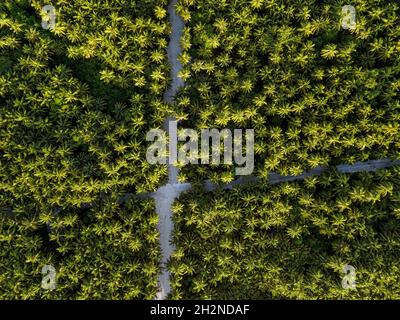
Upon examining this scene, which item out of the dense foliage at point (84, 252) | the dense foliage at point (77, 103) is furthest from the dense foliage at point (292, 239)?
the dense foliage at point (77, 103)

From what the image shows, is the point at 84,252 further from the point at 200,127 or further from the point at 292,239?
the point at 292,239

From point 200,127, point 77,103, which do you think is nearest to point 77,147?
point 77,103

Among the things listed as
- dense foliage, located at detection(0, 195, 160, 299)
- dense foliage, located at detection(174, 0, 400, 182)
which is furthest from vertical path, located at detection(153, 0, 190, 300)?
dense foliage, located at detection(174, 0, 400, 182)

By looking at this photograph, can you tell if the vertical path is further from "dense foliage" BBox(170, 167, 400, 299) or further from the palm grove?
"dense foliage" BBox(170, 167, 400, 299)

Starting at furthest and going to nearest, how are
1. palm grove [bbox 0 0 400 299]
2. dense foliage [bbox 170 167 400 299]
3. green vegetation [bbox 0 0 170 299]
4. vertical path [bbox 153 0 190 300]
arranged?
vertical path [bbox 153 0 190 300]
green vegetation [bbox 0 0 170 299]
palm grove [bbox 0 0 400 299]
dense foliage [bbox 170 167 400 299]

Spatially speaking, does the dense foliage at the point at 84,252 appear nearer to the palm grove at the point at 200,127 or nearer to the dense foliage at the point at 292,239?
the palm grove at the point at 200,127
